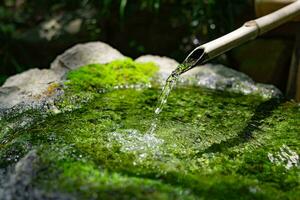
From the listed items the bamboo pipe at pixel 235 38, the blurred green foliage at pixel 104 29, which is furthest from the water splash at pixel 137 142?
the blurred green foliage at pixel 104 29

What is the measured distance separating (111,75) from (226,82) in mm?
849

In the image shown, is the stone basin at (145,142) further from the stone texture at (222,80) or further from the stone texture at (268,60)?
the stone texture at (268,60)

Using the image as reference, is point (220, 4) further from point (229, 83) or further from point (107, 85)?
point (107, 85)

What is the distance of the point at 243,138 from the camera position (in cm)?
234

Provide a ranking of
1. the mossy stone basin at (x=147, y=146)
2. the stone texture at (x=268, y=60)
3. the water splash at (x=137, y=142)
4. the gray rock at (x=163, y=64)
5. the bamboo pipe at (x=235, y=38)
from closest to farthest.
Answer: the mossy stone basin at (x=147, y=146)
the water splash at (x=137, y=142)
the bamboo pipe at (x=235, y=38)
the gray rock at (x=163, y=64)
the stone texture at (x=268, y=60)

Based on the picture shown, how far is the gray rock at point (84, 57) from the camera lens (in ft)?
11.2

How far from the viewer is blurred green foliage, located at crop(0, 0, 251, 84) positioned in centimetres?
479

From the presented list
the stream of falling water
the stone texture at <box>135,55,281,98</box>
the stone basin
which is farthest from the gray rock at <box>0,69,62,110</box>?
the stone texture at <box>135,55,281,98</box>

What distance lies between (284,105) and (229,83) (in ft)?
1.57

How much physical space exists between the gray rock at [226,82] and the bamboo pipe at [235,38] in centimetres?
59

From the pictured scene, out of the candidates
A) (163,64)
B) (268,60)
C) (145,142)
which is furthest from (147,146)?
(268,60)

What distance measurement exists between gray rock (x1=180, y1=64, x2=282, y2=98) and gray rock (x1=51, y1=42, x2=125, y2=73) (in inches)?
23.7

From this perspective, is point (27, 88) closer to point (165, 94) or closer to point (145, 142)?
point (165, 94)

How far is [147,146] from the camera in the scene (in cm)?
213
